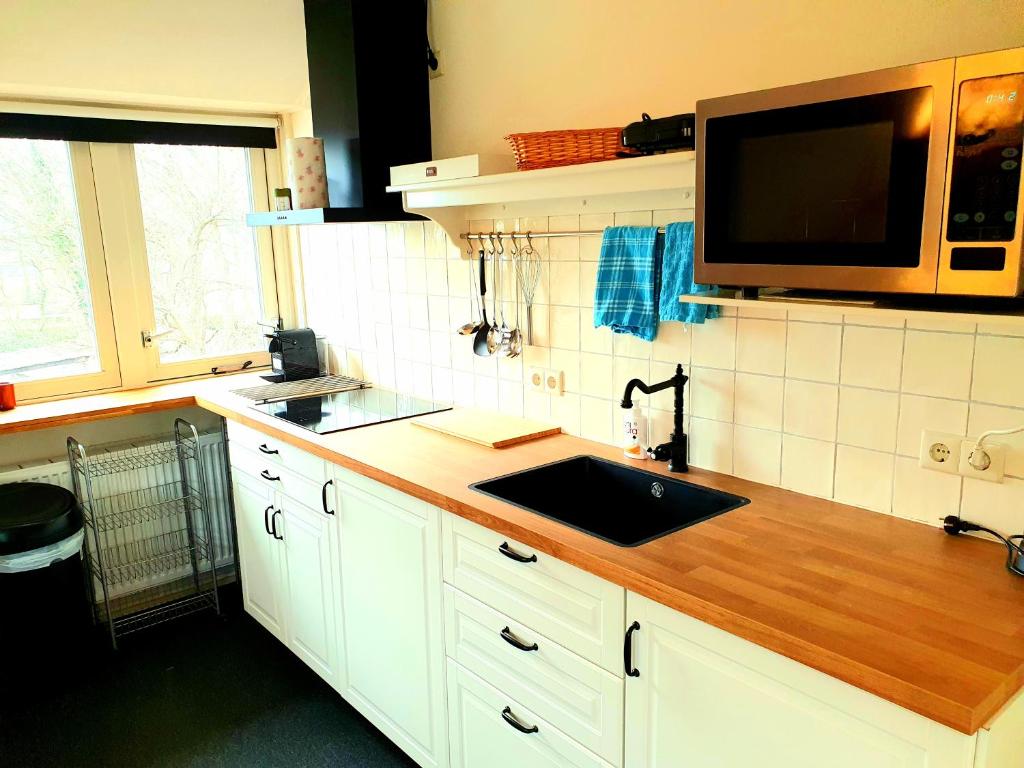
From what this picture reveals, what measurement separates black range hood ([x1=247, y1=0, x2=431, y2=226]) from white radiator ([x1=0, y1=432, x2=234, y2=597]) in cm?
113

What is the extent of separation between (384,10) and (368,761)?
91.4 inches

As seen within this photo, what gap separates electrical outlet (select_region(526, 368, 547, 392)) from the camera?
2.35 metres

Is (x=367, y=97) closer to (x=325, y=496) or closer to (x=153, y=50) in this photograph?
(x=153, y=50)

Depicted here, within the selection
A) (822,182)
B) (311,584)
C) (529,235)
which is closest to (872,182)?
(822,182)

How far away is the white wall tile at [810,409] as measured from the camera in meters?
1.66

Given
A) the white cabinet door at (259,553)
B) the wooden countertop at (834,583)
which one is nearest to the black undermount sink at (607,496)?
the wooden countertop at (834,583)

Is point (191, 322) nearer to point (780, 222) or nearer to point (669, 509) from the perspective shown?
point (669, 509)

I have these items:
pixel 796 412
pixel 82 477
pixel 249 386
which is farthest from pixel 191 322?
pixel 796 412

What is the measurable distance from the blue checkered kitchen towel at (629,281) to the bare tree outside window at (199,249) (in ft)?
6.71

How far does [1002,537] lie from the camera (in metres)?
1.43

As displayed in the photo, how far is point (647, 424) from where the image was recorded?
2057 mm

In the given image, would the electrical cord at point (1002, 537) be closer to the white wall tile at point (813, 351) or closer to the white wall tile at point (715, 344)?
the white wall tile at point (813, 351)

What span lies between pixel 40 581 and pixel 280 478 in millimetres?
942

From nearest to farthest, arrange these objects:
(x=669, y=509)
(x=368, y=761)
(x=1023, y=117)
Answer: (x=1023, y=117) → (x=669, y=509) → (x=368, y=761)
